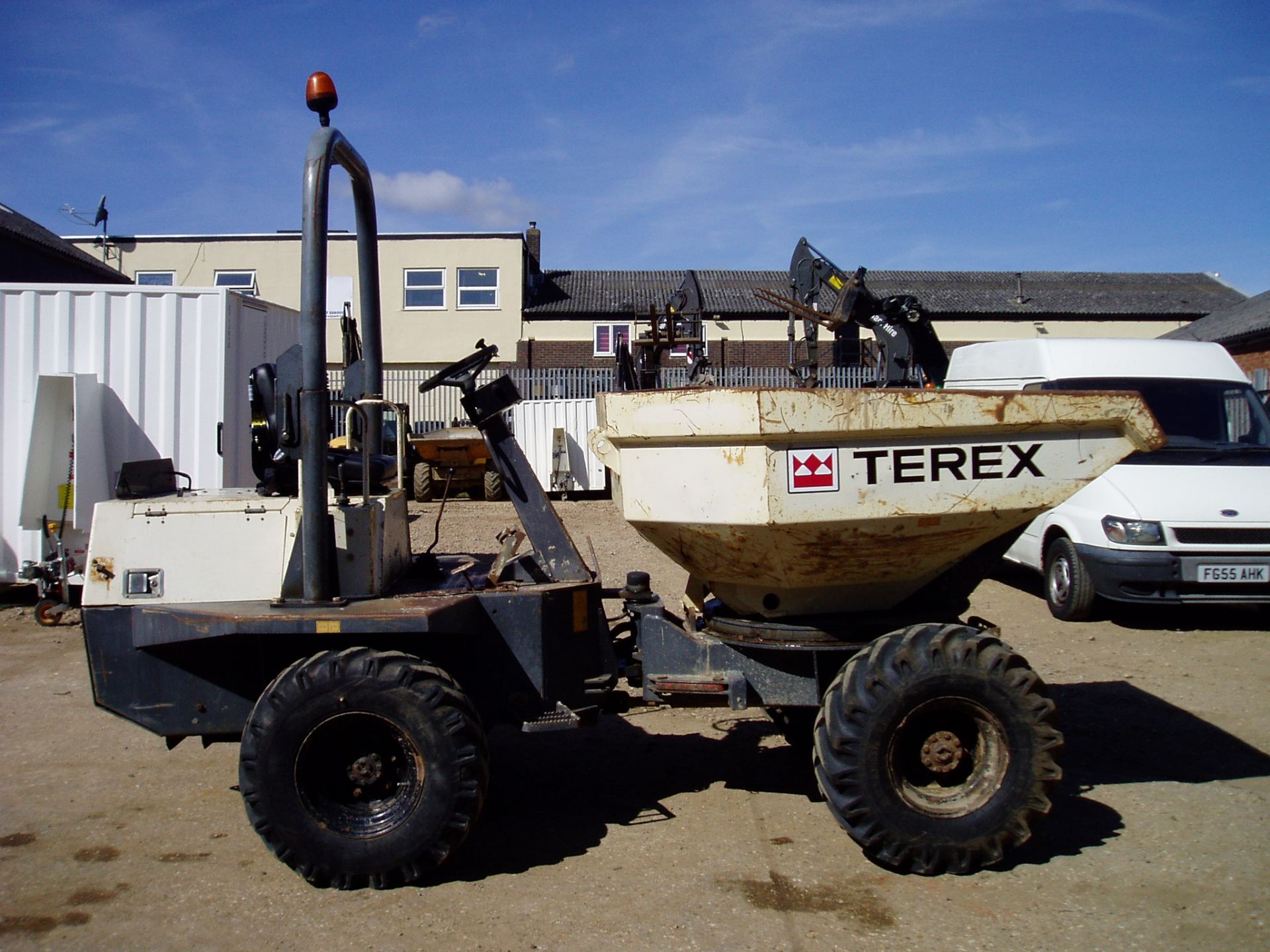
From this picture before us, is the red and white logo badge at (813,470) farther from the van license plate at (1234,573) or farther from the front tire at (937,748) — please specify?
the van license plate at (1234,573)

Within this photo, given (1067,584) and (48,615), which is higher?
(1067,584)

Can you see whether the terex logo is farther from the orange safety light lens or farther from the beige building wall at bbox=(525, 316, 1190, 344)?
the beige building wall at bbox=(525, 316, 1190, 344)

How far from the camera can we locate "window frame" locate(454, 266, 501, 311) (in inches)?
1194

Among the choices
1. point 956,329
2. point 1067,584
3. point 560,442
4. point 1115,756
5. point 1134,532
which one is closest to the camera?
point 1115,756

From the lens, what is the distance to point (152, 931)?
3.45 m

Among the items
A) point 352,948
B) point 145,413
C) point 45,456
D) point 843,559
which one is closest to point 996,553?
point 843,559

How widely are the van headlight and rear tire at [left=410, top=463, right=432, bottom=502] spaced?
12272 mm

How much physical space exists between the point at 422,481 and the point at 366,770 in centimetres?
1407

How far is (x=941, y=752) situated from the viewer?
3.97 meters

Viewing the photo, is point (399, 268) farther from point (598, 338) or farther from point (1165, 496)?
point (1165, 496)

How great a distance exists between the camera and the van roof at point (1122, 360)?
854 centimetres

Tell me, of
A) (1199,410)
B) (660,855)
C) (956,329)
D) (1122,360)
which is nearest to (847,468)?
(660,855)

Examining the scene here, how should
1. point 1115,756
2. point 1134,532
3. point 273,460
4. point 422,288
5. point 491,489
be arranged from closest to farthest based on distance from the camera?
point 273,460, point 1115,756, point 1134,532, point 491,489, point 422,288

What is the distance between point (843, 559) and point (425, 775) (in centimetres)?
187
